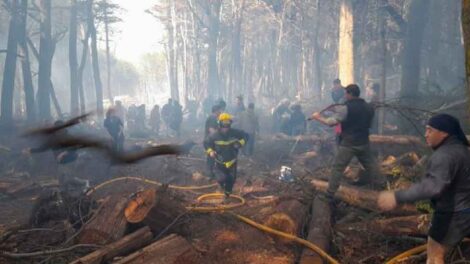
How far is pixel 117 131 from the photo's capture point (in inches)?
563

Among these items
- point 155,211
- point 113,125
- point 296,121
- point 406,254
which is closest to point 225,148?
point 155,211

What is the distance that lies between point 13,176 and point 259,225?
10512 mm

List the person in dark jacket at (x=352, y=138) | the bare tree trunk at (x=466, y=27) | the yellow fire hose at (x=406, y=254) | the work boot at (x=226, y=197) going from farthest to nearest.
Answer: the work boot at (x=226, y=197) < the person in dark jacket at (x=352, y=138) < the yellow fire hose at (x=406, y=254) < the bare tree trunk at (x=466, y=27)

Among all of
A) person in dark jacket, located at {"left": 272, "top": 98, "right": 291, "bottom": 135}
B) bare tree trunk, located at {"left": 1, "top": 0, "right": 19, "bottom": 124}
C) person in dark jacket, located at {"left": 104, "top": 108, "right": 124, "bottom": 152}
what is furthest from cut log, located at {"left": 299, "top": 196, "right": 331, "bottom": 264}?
bare tree trunk, located at {"left": 1, "top": 0, "right": 19, "bottom": 124}

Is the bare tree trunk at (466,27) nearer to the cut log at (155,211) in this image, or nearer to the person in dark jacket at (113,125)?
the cut log at (155,211)

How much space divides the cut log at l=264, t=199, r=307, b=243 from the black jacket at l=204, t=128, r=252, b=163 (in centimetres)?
224

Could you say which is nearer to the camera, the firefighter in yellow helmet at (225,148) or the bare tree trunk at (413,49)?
the firefighter in yellow helmet at (225,148)

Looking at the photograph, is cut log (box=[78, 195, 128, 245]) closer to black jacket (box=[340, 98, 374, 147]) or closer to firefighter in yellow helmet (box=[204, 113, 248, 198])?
→ firefighter in yellow helmet (box=[204, 113, 248, 198])

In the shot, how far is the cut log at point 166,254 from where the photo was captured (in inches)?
193

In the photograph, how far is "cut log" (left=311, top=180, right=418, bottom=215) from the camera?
21.5 ft

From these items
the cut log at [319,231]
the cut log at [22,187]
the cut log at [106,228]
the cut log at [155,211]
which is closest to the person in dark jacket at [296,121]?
the cut log at [22,187]

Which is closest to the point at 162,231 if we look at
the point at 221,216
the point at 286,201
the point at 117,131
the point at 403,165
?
the point at 221,216

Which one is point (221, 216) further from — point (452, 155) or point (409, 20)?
point (409, 20)

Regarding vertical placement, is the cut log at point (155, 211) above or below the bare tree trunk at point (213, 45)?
below
